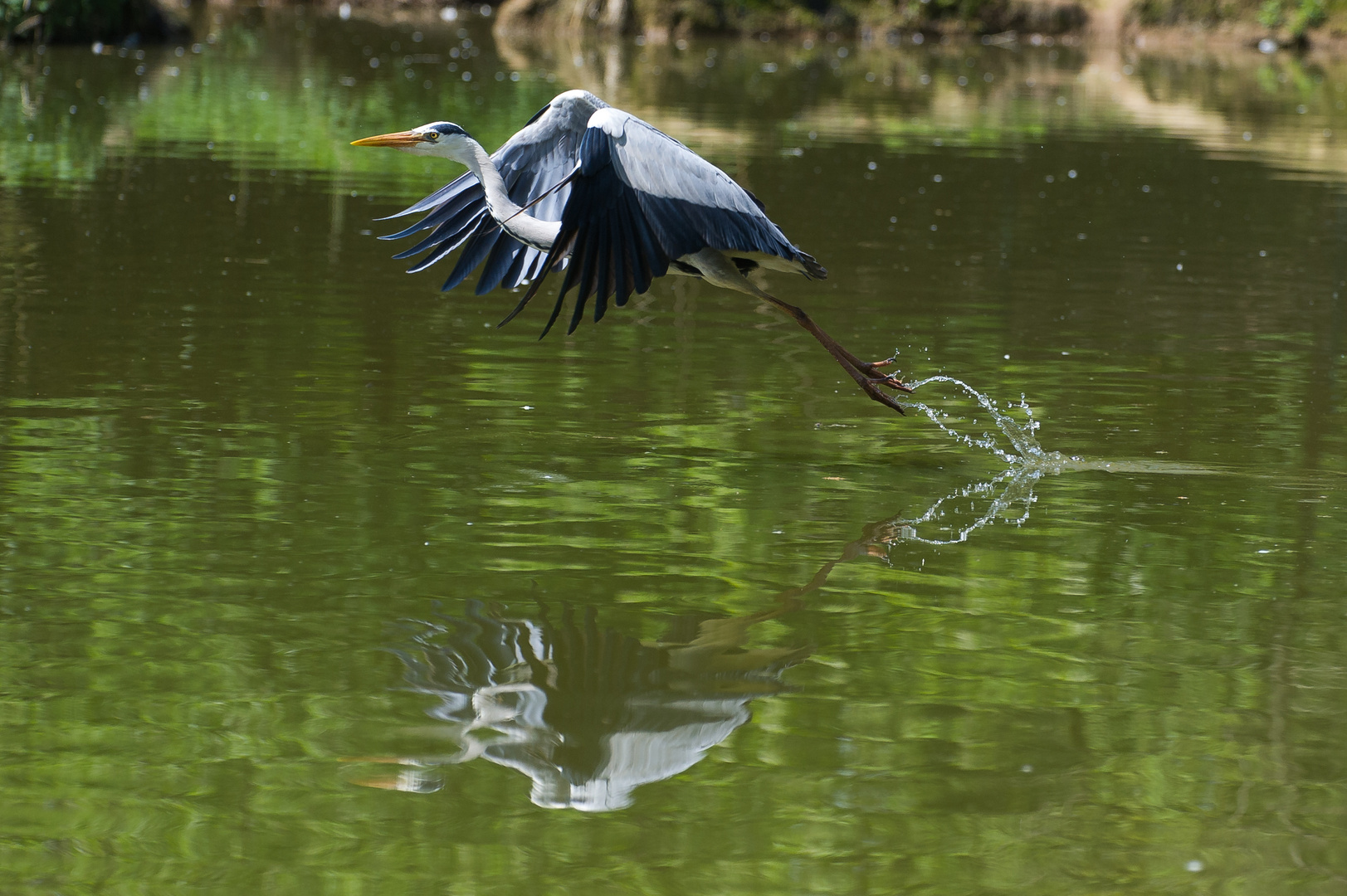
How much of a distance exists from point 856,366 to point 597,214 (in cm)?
183

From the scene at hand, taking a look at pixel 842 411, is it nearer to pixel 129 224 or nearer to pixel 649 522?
pixel 649 522

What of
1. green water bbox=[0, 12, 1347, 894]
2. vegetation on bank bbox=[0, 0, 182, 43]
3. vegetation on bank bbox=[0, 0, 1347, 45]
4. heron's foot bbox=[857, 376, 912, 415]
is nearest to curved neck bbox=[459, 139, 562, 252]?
green water bbox=[0, 12, 1347, 894]

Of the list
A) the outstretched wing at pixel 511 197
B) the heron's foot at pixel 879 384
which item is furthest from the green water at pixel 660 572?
the outstretched wing at pixel 511 197

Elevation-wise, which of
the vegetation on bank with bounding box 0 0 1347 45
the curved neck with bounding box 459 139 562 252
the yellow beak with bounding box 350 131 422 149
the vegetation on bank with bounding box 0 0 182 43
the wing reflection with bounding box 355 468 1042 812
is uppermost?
the vegetation on bank with bounding box 0 0 1347 45

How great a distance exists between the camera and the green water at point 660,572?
178 inches

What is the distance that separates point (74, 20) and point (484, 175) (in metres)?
24.6

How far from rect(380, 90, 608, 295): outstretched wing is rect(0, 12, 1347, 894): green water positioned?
2.52ft

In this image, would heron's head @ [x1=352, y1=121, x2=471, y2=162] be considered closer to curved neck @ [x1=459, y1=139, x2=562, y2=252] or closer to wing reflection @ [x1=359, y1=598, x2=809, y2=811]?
curved neck @ [x1=459, y1=139, x2=562, y2=252]

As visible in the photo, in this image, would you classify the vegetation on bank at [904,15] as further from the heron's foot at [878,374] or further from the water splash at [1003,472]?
the heron's foot at [878,374]

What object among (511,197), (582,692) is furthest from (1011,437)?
(582,692)

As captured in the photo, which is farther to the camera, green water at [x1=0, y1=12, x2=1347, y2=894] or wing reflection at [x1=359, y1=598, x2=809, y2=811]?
wing reflection at [x1=359, y1=598, x2=809, y2=811]

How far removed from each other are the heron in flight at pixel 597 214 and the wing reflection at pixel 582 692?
53.3 inches

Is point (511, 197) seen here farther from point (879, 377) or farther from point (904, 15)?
point (904, 15)

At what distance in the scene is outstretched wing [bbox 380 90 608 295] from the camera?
27.2ft
